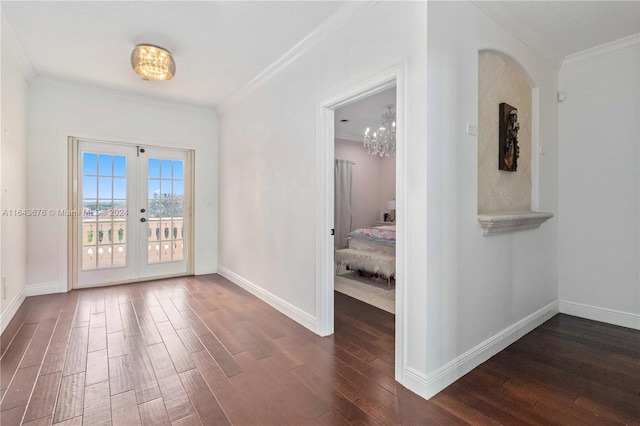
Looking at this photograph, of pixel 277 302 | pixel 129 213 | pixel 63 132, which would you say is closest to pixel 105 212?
pixel 129 213

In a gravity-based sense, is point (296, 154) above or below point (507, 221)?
above

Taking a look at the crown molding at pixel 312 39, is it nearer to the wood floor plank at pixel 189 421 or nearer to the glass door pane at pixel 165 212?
the glass door pane at pixel 165 212

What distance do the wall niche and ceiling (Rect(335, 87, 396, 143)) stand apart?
1415 mm

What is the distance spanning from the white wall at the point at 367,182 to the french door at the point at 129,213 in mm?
3569

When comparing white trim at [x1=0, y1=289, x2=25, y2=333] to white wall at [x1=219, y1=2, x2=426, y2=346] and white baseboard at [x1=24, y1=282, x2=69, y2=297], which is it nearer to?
white baseboard at [x1=24, y1=282, x2=69, y2=297]

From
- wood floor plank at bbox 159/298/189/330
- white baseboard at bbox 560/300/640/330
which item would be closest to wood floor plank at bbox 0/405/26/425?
wood floor plank at bbox 159/298/189/330

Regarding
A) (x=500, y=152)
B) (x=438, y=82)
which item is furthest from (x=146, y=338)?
(x=500, y=152)

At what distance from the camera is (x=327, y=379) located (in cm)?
197

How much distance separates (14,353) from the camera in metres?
2.28

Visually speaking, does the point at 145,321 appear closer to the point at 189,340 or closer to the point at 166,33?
the point at 189,340

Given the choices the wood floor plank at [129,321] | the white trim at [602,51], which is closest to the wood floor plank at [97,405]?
the wood floor plank at [129,321]

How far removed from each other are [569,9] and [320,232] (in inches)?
105

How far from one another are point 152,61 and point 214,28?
78 cm

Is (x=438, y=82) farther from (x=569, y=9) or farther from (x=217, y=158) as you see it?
(x=217, y=158)
